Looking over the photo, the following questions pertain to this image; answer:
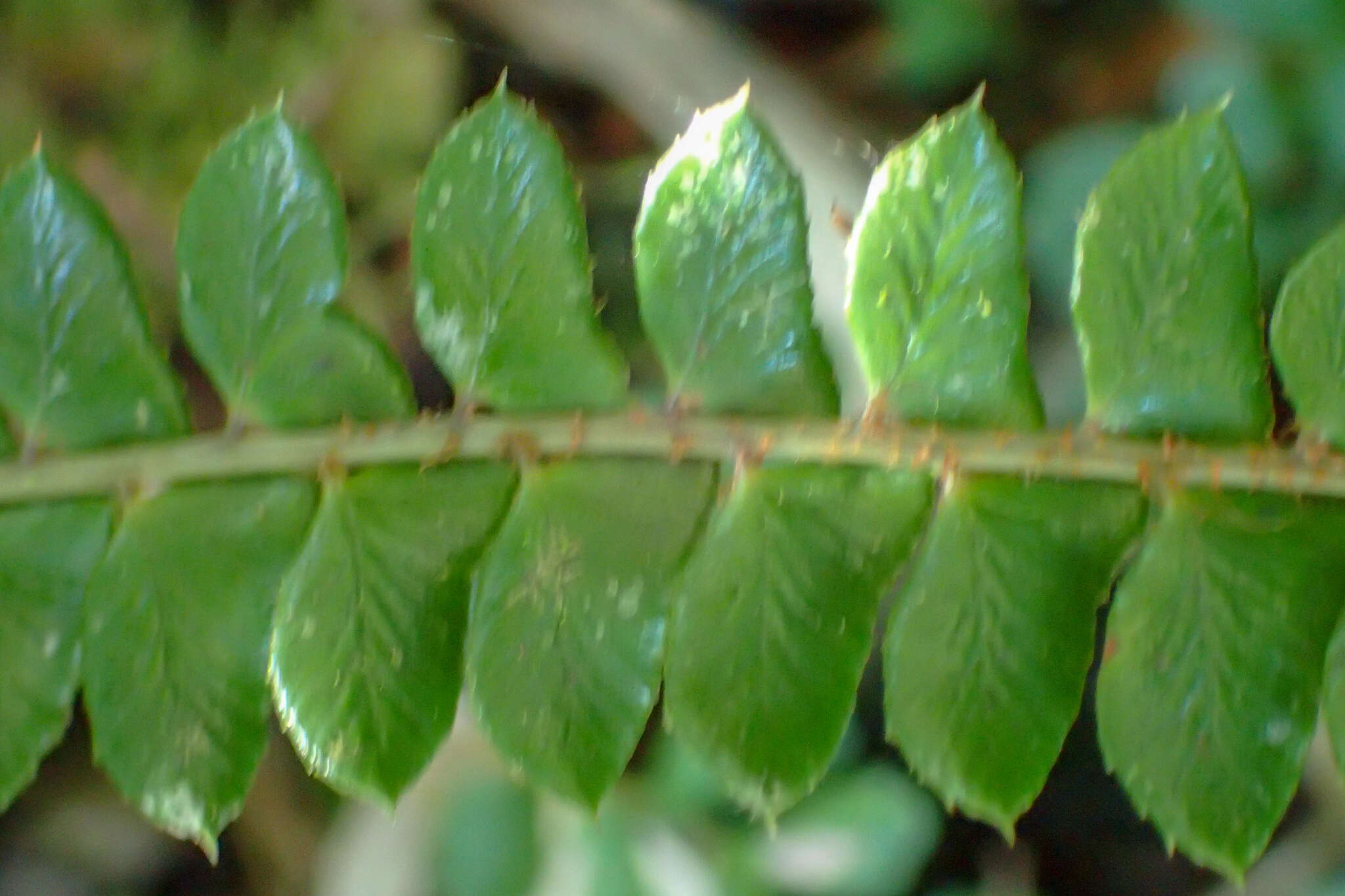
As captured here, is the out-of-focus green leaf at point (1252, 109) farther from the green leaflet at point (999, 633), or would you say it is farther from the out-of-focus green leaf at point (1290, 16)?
the green leaflet at point (999, 633)

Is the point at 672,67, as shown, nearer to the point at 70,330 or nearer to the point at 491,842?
the point at 70,330

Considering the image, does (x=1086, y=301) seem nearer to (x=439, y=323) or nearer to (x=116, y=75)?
(x=439, y=323)

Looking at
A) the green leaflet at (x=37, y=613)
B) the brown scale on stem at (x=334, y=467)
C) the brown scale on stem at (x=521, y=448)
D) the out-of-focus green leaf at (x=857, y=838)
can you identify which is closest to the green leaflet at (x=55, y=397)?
the green leaflet at (x=37, y=613)

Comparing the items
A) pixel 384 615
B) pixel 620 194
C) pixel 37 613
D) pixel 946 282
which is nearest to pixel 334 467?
pixel 384 615

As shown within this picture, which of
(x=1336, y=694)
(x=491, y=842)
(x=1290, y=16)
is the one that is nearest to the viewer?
(x=1336, y=694)

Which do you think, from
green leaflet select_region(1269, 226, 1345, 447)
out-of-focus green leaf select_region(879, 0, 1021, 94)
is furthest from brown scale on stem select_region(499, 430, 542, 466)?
out-of-focus green leaf select_region(879, 0, 1021, 94)

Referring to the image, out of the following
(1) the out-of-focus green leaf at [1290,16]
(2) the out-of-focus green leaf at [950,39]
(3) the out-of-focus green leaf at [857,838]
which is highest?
(2) the out-of-focus green leaf at [950,39]
